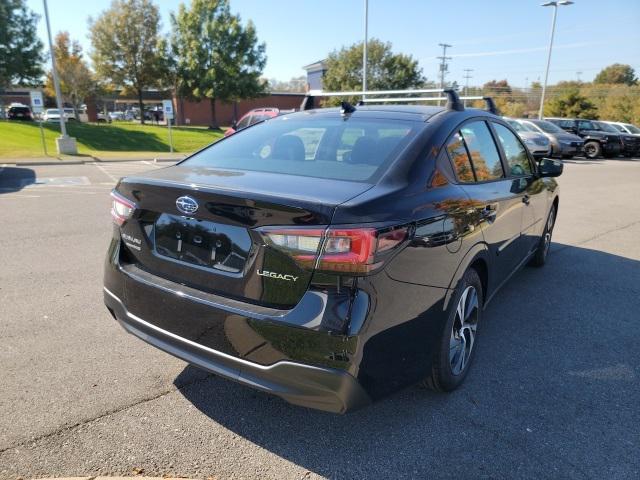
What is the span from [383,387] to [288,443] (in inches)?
24.8

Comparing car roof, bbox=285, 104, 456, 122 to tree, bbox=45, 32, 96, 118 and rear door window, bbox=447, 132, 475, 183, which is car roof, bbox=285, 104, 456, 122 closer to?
rear door window, bbox=447, 132, 475, 183

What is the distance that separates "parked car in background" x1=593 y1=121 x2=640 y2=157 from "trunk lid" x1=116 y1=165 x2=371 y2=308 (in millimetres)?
27566

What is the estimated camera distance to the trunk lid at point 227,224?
2.12 m

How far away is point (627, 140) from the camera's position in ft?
82.0

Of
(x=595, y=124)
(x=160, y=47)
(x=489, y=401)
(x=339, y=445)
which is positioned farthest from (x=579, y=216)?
(x=160, y=47)

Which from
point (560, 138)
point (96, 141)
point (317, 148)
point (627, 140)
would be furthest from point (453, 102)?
point (627, 140)

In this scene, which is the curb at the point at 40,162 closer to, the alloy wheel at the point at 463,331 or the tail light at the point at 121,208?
the tail light at the point at 121,208

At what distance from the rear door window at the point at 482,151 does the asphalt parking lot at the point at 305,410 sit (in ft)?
4.19

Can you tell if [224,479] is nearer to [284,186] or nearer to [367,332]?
[367,332]

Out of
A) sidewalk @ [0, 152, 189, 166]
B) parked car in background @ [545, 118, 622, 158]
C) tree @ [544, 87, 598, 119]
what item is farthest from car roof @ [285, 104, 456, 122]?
tree @ [544, 87, 598, 119]

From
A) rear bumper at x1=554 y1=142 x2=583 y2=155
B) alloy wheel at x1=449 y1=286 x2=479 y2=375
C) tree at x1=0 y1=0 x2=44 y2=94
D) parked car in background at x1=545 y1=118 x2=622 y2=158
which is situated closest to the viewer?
alloy wheel at x1=449 y1=286 x2=479 y2=375

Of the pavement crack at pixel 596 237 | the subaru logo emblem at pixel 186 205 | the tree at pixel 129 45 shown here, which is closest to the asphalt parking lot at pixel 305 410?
the subaru logo emblem at pixel 186 205

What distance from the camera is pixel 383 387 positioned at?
224 cm

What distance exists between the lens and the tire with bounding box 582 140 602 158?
24.7 meters
